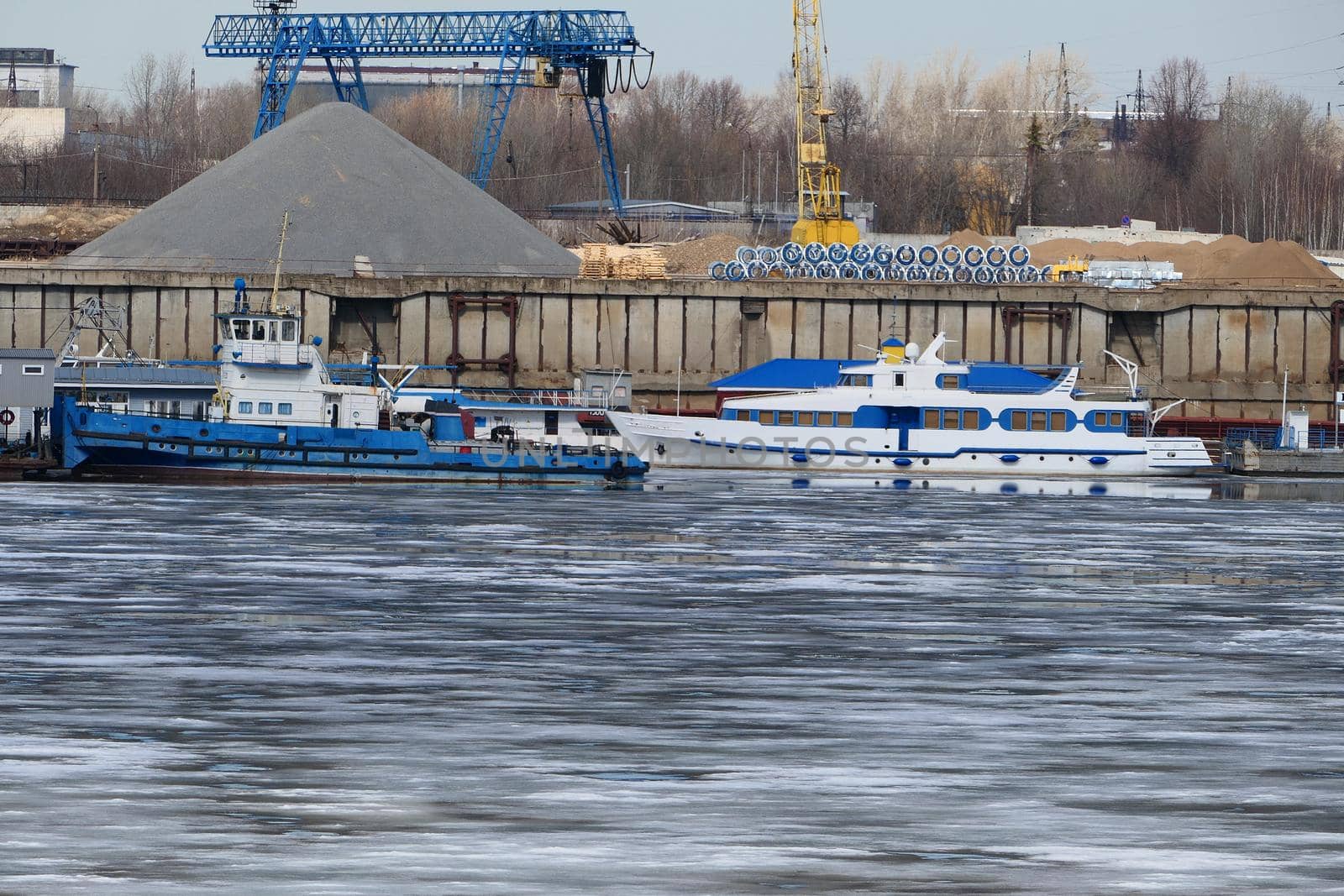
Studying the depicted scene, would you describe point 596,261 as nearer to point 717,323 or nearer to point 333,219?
point 717,323

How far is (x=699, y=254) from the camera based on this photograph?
120500 mm

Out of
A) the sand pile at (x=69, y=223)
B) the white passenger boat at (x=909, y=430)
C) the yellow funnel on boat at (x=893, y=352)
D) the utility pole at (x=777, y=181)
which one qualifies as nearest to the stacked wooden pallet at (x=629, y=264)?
the yellow funnel on boat at (x=893, y=352)

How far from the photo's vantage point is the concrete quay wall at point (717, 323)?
86.6 m

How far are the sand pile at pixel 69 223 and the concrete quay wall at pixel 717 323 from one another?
181 feet

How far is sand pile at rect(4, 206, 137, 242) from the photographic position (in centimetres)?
14025

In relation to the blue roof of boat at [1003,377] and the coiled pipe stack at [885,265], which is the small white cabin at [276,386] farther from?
the coiled pipe stack at [885,265]

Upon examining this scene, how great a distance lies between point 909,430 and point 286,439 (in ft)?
77.8

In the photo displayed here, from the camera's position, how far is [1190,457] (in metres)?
72.6

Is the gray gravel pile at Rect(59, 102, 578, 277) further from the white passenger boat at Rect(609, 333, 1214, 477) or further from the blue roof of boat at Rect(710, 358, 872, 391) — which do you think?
the white passenger boat at Rect(609, 333, 1214, 477)

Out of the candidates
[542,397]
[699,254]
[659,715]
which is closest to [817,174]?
[699,254]

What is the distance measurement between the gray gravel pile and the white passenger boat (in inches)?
1104

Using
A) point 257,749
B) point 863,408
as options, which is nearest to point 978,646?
point 257,749

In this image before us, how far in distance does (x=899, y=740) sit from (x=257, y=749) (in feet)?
24.2

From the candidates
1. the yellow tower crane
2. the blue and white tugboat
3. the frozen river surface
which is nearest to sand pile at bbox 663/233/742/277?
the yellow tower crane
